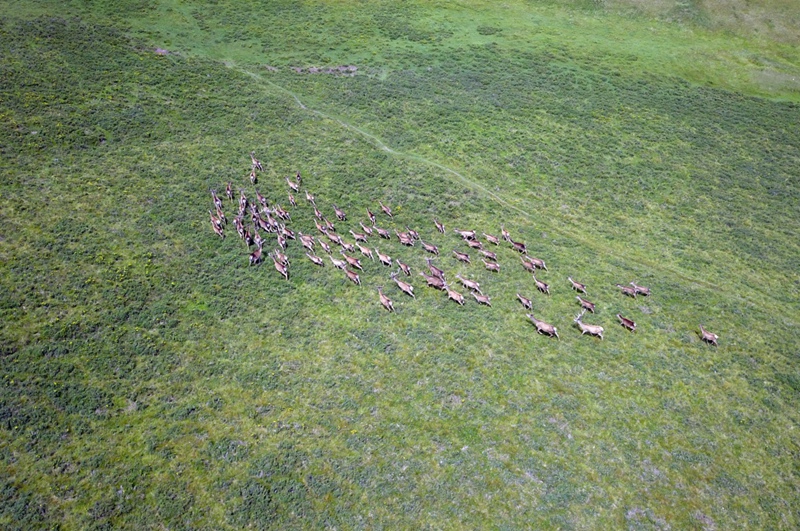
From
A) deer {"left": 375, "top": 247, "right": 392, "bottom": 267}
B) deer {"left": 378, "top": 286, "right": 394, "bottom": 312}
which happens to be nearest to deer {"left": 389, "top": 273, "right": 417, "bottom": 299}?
deer {"left": 378, "top": 286, "right": 394, "bottom": 312}

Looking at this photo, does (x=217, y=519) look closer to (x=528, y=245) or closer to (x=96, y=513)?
(x=96, y=513)

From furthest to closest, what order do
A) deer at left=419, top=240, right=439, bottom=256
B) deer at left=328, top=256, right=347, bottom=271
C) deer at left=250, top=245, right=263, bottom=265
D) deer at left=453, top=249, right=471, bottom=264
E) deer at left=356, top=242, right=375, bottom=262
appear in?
deer at left=419, top=240, right=439, bottom=256, deer at left=453, top=249, right=471, bottom=264, deer at left=356, top=242, right=375, bottom=262, deer at left=328, top=256, right=347, bottom=271, deer at left=250, top=245, right=263, bottom=265

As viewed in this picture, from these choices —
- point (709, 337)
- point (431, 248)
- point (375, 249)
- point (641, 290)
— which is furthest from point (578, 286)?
point (375, 249)

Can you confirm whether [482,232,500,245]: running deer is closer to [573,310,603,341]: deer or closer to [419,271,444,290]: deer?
[419,271,444,290]: deer

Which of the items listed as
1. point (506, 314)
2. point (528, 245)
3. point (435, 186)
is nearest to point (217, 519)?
point (506, 314)

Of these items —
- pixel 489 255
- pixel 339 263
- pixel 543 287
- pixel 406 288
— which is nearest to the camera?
pixel 406 288

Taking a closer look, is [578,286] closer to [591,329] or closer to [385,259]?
[591,329]

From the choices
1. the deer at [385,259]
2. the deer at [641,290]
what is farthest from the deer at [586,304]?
the deer at [385,259]
